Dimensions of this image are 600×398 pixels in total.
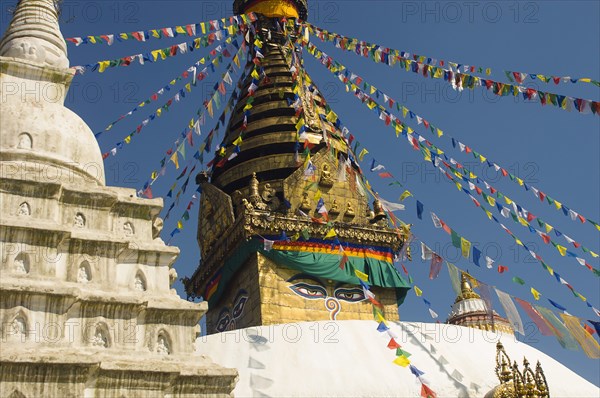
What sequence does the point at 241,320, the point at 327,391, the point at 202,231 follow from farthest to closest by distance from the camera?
the point at 202,231 → the point at 241,320 → the point at 327,391

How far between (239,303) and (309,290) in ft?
5.53

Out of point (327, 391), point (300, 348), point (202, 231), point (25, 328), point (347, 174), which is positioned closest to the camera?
point (25, 328)

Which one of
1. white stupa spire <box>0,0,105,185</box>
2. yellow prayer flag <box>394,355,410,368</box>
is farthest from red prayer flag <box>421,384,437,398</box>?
white stupa spire <box>0,0,105,185</box>

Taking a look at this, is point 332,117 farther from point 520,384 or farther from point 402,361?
point 520,384

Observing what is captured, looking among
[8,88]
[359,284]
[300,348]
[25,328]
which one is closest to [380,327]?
[300,348]

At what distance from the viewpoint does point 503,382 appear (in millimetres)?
11398

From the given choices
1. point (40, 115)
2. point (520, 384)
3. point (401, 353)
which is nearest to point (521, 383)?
point (520, 384)

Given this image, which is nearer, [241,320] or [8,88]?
[8,88]

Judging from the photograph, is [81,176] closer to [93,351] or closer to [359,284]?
[93,351]

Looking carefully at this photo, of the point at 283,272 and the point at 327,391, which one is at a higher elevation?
the point at 283,272

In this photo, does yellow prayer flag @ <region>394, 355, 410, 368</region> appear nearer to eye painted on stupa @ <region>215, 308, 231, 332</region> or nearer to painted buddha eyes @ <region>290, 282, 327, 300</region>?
painted buddha eyes @ <region>290, 282, 327, 300</region>

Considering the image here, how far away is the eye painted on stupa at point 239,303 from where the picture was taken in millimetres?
15992

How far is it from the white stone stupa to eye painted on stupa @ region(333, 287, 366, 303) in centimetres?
643

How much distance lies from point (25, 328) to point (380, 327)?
20.0ft
